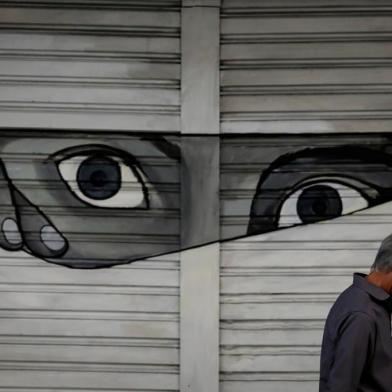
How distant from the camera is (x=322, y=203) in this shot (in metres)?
4.29

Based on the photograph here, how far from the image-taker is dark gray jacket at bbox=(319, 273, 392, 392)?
97.5 inches

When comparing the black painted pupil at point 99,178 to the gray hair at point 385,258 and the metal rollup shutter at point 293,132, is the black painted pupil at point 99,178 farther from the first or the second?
the gray hair at point 385,258

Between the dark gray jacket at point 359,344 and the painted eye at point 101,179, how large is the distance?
2.01 metres

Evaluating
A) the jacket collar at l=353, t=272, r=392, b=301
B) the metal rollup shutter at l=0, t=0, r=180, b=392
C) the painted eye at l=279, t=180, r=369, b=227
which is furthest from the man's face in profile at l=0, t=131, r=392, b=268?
Result: the jacket collar at l=353, t=272, r=392, b=301

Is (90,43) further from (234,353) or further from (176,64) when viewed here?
(234,353)

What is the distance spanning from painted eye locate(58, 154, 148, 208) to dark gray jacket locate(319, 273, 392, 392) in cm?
201

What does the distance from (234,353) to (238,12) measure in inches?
84.4

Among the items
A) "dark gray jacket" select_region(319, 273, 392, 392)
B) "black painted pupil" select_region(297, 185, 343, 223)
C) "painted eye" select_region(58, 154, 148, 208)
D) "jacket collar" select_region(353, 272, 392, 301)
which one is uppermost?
"painted eye" select_region(58, 154, 148, 208)

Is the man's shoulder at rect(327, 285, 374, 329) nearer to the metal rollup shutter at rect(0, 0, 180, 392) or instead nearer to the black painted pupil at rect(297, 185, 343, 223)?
the black painted pupil at rect(297, 185, 343, 223)

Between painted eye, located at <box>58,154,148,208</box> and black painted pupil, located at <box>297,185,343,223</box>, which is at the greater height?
painted eye, located at <box>58,154,148,208</box>

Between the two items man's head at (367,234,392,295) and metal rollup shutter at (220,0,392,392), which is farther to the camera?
metal rollup shutter at (220,0,392,392)

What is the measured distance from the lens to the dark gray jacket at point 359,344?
248 centimetres

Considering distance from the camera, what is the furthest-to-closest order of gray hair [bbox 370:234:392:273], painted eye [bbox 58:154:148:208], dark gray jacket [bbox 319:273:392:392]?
1. painted eye [bbox 58:154:148:208]
2. gray hair [bbox 370:234:392:273]
3. dark gray jacket [bbox 319:273:392:392]

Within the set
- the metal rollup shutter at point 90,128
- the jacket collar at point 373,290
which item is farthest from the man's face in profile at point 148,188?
the jacket collar at point 373,290
